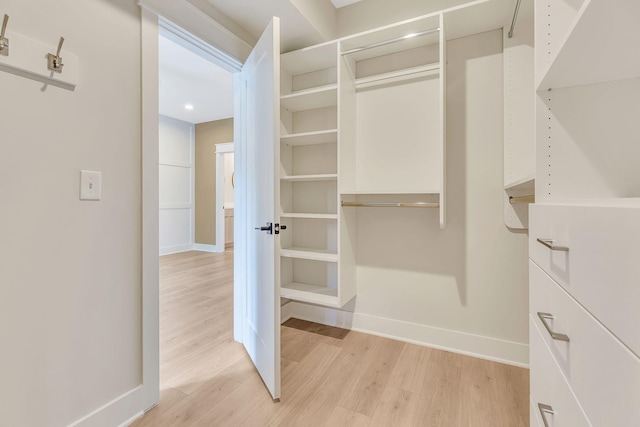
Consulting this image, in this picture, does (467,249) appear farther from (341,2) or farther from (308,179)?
(341,2)

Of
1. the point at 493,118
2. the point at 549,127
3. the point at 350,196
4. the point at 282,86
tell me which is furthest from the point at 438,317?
the point at 282,86

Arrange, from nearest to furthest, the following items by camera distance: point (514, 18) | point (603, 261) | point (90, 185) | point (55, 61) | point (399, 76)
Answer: point (603, 261) → point (55, 61) → point (90, 185) → point (514, 18) → point (399, 76)

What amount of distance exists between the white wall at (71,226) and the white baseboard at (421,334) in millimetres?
1438

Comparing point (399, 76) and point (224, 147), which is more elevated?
point (224, 147)

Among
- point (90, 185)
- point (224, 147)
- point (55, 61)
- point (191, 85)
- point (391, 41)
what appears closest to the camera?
point (55, 61)

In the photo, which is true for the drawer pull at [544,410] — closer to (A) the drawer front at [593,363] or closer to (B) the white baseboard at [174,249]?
(A) the drawer front at [593,363]

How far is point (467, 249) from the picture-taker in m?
2.01

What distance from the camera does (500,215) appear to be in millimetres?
1902

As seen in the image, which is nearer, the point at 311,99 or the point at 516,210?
the point at 516,210

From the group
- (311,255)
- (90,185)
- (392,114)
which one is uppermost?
(392,114)

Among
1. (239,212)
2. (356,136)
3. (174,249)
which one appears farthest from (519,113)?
(174,249)

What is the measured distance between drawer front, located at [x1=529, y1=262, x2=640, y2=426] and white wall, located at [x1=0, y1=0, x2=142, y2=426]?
5.66 feet

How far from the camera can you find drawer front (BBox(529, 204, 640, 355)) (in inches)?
18.0

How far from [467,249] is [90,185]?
2228 millimetres
